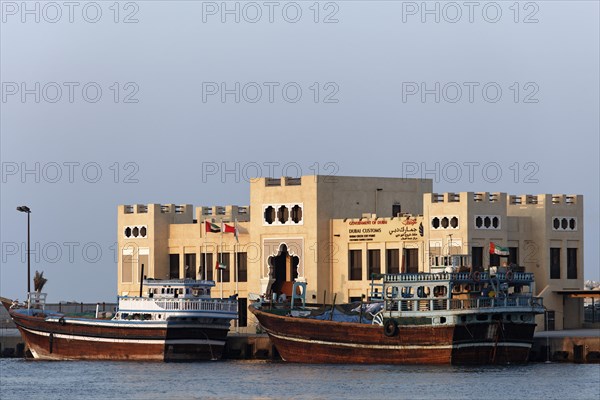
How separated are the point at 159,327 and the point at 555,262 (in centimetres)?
2088

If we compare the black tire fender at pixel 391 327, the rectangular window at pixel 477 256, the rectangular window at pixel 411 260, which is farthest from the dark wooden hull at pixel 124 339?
the rectangular window at pixel 477 256

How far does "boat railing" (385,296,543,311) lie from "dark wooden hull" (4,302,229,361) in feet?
37.2

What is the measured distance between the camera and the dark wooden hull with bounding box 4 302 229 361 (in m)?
86.8

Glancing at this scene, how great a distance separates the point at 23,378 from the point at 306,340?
12897 millimetres

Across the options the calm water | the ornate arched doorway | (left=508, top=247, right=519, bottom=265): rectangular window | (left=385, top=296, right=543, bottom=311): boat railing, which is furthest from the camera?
the ornate arched doorway

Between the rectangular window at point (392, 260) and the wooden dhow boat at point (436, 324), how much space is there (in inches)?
376

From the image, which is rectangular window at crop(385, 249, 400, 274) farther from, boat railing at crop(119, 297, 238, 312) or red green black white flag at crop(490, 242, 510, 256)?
boat railing at crop(119, 297, 238, 312)

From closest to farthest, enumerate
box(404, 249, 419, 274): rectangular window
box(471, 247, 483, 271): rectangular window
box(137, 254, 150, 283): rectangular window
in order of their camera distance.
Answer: box(471, 247, 483, 271): rectangular window → box(404, 249, 419, 274): rectangular window → box(137, 254, 150, 283): rectangular window

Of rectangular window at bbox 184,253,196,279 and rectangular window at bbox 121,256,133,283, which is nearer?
rectangular window at bbox 184,253,196,279

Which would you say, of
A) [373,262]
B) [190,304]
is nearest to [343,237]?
[373,262]

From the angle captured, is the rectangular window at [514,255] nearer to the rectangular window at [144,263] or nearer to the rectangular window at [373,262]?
the rectangular window at [373,262]

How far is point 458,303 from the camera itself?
257 ft

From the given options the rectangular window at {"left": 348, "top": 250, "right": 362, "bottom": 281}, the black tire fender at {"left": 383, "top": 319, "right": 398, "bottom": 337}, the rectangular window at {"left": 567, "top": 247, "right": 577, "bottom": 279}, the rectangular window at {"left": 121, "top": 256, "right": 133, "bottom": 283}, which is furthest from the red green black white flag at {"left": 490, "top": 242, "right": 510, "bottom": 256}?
the rectangular window at {"left": 121, "top": 256, "right": 133, "bottom": 283}

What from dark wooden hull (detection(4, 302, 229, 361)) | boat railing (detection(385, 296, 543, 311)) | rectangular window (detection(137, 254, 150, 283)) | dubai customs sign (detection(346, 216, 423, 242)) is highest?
dubai customs sign (detection(346, 216, 423, 242))
